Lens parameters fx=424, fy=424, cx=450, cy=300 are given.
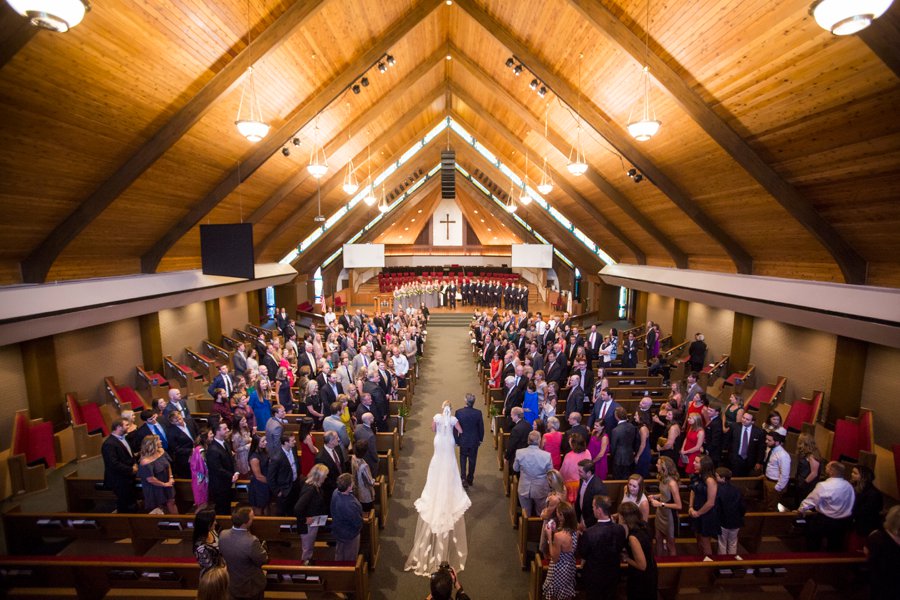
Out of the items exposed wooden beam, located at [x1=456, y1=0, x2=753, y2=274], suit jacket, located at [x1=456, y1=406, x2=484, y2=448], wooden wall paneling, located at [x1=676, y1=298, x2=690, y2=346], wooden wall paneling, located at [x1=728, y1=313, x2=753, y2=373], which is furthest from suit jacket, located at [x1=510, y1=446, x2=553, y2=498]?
wooden wall paneling, located at [x1=676, y1=298, x2=690, y2=346]

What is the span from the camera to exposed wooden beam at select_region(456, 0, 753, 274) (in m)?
7.83

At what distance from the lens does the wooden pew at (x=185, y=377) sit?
10531 millimetres

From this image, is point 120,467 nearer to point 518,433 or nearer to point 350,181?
point 518,433

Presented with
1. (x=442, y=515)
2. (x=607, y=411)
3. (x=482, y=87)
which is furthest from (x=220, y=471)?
(x=482, y=87)

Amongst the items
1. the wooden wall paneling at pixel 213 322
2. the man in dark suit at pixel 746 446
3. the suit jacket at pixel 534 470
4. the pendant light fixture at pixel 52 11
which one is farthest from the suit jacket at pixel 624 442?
the wooden wall paneling at pixel 213 322

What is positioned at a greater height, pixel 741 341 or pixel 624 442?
pixel 741 341

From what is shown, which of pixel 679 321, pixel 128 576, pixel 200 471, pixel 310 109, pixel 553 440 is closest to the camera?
pixel 128 576

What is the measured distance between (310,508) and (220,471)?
1273 millimetres

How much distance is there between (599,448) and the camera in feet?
17.6

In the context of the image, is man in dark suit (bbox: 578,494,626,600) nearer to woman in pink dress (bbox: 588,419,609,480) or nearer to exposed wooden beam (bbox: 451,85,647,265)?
woman in pink dress (bbox: 588,419,609,480)

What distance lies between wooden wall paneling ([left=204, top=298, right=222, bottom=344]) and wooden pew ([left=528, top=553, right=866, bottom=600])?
13.0 meters

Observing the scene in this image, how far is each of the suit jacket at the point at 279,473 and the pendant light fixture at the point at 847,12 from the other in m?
5.94

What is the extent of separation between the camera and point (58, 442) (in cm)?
713

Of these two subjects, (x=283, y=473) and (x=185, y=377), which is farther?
(x=185, y=377)
